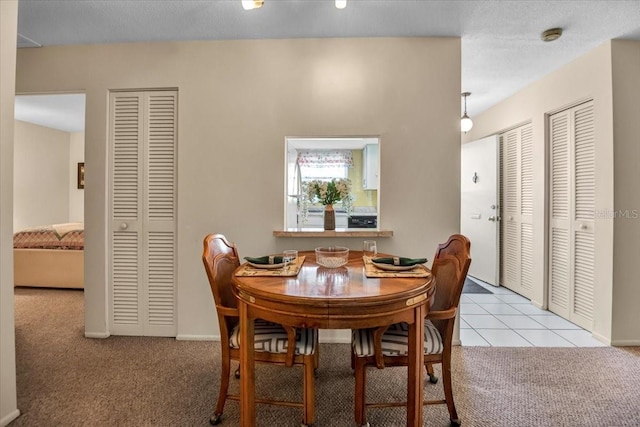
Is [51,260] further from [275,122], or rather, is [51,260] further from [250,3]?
[250,3]

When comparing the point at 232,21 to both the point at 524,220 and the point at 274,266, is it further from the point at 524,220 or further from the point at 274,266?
the point at 524,220

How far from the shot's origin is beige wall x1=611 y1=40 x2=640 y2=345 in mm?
2508

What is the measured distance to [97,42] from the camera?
2609 millimetres

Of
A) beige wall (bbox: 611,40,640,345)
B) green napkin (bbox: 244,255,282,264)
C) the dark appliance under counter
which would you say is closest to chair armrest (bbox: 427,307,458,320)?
green napkin (bbox: 244,255,282,264)

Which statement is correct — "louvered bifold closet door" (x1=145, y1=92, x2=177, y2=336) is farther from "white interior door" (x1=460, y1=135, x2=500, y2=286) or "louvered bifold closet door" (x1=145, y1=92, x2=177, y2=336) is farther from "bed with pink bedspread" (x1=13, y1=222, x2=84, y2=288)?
"white interior door" (x1=460, y1=135, x2=500, y2=286)

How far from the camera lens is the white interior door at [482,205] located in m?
4.15

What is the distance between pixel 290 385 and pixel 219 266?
2.95 ft

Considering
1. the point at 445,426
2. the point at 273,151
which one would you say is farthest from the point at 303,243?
the point at 445,426

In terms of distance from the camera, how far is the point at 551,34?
2428 millimetres

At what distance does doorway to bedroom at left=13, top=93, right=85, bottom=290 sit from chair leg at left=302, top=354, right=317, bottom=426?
364cm

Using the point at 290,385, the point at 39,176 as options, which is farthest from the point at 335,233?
the point at 39,176

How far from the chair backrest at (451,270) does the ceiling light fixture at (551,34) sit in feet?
6.09

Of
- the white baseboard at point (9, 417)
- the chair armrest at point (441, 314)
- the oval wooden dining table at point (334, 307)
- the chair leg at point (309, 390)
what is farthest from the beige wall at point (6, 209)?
the chair armrest at point (441, 314)

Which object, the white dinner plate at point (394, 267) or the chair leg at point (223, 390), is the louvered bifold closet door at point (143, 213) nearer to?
the chair leg at point (223, 390)
